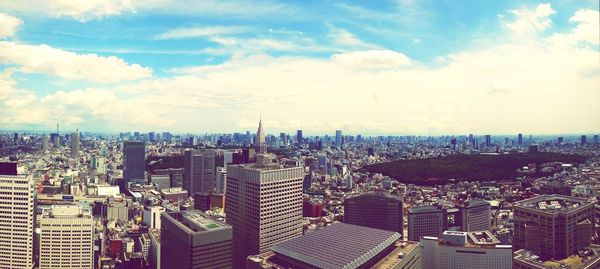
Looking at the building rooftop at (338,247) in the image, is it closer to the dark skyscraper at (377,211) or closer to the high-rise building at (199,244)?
the high-rise building at (199,244)

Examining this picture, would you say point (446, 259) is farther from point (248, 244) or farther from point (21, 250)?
point (21, 250)

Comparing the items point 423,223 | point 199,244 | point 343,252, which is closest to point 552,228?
point 423,223

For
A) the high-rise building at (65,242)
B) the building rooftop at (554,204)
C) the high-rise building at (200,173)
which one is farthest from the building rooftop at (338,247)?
the high-rise building at (200,173)

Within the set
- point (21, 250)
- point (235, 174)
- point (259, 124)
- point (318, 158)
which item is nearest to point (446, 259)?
point (235, 174)

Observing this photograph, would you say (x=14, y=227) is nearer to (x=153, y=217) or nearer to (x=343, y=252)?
(x=153, y=217)

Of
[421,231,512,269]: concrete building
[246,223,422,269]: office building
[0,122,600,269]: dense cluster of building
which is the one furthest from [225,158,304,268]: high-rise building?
[421,231,512,269]: concrete building
